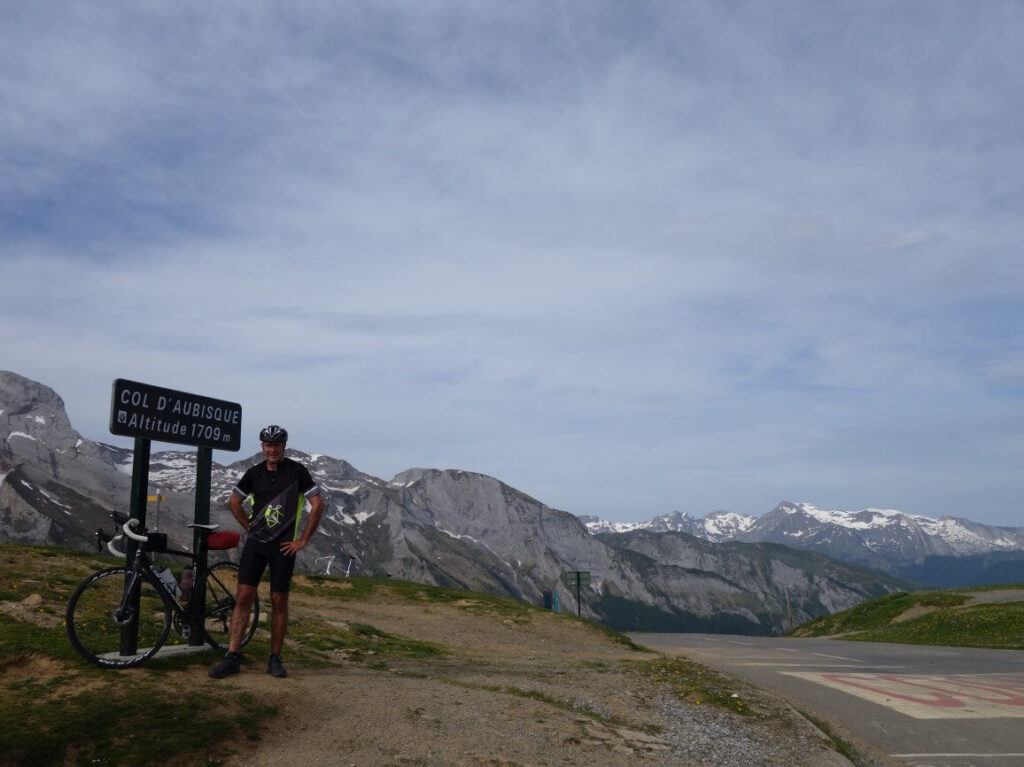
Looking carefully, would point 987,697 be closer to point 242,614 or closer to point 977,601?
point 242,614

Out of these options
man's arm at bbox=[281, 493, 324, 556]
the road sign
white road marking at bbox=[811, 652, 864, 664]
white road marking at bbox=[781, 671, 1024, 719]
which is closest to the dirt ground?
man's arm at bbox=[281, 493, 324, 556]

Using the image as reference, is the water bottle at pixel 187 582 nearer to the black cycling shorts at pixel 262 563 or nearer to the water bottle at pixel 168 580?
the water bottle at pixel 168 580

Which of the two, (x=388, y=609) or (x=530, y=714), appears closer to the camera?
(x=530, y=714)

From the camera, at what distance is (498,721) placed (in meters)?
9.42

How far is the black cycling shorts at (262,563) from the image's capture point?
1017cm

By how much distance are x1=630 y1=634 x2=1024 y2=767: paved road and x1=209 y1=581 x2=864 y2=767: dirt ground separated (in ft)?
4.26

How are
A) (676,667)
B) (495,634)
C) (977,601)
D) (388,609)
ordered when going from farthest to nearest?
1. (977,601)
2. (388,609)
3. (495,634)
4. (676,667)

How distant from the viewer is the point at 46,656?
9500 mm

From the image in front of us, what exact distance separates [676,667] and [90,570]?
47.7ft

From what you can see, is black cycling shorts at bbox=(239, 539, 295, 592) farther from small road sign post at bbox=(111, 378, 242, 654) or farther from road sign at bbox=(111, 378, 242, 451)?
road sign at bbox=(111, 378, 242, 451)

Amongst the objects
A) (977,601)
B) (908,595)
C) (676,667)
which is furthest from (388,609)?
(908,595)

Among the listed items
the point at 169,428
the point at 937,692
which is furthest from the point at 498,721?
the point at 937,692

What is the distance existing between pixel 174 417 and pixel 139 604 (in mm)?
2536

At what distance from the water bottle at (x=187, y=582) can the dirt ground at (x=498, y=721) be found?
1.23 metres
